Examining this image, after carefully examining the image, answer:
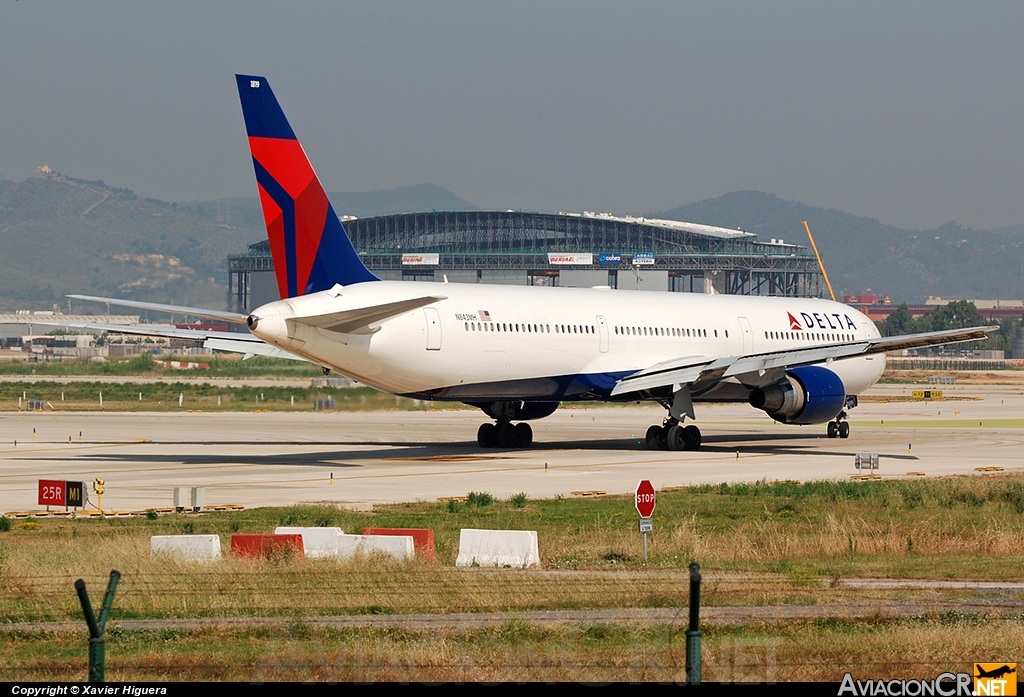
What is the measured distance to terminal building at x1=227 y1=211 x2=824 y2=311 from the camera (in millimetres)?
168000

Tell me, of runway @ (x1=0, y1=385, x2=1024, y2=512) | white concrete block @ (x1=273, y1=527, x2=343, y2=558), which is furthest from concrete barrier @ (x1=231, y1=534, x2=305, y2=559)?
runway @ (x1=0, y1=385, x2=1024, y2=512)

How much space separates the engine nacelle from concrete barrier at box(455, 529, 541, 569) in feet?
79.0

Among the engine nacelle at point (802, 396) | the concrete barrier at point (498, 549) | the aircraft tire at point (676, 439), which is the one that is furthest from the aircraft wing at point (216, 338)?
the concrete barrier at point (498, 549)

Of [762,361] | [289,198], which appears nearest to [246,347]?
[289,198]

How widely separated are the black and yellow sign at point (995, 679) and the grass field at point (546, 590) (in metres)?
0.49

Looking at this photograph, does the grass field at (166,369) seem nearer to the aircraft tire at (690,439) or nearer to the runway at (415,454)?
the runway at (415,454)

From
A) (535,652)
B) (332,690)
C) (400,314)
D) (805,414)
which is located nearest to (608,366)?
(805,414)

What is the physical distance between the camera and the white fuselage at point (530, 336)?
34.9 m

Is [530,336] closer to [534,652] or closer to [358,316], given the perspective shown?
[358,316]

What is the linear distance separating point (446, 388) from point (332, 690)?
2774 centimetres

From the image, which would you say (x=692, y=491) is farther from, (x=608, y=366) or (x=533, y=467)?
(x=608, y=366)

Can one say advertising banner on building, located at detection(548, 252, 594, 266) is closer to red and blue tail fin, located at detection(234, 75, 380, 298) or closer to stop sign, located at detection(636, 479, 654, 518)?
red and blue tail fin, located at detection(234, 75, 380, 298)

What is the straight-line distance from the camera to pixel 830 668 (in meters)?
11.9

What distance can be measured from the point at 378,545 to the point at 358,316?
15.8 meters
